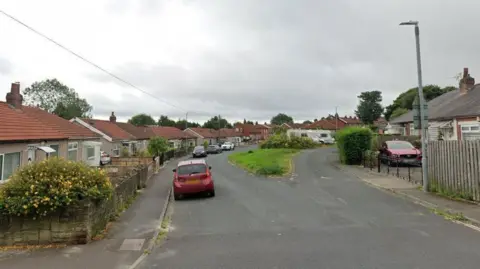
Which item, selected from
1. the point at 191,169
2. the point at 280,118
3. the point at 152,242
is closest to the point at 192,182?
the point at 191,169

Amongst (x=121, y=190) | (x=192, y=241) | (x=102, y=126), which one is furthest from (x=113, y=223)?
(x=102, y=126)

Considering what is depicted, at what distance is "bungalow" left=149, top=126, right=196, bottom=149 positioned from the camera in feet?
199

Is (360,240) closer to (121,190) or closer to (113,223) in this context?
(113,223)

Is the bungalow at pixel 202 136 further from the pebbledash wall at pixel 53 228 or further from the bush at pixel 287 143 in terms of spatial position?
the pebbledash wall at pixel 53 228

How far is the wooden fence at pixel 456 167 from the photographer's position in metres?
9.97

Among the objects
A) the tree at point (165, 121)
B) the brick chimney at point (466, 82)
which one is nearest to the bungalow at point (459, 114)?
the brick chimney at point (466, 82)

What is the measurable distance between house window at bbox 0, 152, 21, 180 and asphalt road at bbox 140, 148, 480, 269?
7.03 m

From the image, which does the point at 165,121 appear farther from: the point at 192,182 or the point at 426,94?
the point at 192,182

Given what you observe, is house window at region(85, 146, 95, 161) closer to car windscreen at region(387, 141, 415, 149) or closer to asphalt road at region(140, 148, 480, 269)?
asphalt road at region(140, 148, 480, 269)

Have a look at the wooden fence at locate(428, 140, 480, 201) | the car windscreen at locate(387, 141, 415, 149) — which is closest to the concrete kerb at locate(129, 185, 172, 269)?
the wooden fence at locate(428, 140, 480, 201)

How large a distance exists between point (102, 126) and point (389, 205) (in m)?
36.5

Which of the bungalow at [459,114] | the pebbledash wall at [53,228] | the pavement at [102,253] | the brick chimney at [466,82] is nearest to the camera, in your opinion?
the pavement at [102,253]

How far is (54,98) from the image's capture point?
68875mm

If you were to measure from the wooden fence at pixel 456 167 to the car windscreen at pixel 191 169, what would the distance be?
8531mm
